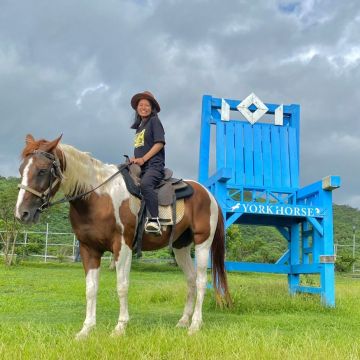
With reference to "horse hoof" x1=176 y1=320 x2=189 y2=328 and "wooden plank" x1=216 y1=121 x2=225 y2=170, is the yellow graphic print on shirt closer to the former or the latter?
"horse hoof" x1=176 y1=320 x2=189 y2=328

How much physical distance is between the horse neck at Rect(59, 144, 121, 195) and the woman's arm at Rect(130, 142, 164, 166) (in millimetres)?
334

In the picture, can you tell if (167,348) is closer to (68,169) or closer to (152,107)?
(68,169)

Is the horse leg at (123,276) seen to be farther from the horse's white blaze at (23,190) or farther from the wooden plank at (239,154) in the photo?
the wooden plank at (239,154)

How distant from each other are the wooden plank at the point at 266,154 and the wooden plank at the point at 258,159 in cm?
6

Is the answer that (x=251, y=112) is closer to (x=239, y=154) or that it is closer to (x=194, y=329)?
(x=239, y=154)

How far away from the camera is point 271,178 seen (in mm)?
8273

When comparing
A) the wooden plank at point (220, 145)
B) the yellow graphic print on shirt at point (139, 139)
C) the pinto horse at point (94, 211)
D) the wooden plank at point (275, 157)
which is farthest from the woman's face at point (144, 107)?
the wooden plank at point (275, 157)

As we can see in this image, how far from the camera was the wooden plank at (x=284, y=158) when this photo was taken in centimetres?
838

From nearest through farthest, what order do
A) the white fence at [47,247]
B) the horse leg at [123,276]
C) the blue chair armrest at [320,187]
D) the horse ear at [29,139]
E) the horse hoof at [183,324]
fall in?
the horse ear at [29,139] → the horse leg at [123,276] → the horse hoof at [183,324] → the blue chair armrest at [320,187] → the white fence at [47,247]

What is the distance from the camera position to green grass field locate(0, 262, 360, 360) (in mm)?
3592

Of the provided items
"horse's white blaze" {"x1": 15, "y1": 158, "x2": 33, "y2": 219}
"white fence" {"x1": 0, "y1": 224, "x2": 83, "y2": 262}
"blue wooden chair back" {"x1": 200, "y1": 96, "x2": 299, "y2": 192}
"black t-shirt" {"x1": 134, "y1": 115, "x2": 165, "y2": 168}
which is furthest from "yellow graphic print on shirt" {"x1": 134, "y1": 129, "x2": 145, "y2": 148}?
"white fence" {"x1": 0, "y1": 224, "x2": 83, "y2": 262}

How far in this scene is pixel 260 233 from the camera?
121 feet

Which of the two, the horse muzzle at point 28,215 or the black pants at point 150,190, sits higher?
the black pants at point 150,190

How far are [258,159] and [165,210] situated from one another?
357 cm
